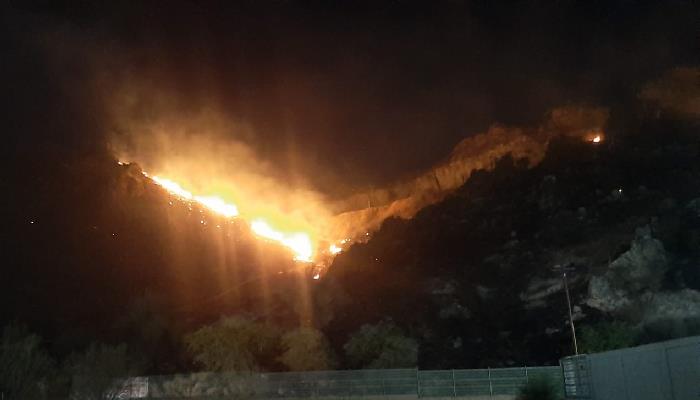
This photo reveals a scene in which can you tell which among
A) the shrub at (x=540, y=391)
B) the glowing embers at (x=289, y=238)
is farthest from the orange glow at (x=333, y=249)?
the shrub at (x=540, y=391)

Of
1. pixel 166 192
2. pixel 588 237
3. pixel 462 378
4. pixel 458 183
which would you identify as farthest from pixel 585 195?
pixel 166 192

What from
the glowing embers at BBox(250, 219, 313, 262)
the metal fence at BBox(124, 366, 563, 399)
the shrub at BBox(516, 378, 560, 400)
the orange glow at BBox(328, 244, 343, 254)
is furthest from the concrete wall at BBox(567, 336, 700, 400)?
the glowing embers at BBox(250, 219, 313, 262)

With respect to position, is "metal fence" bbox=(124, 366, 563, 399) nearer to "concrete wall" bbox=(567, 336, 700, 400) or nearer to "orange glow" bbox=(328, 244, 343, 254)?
"concrete wall" bbox=(567, 336, 700, 400)

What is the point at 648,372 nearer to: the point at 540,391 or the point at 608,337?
the point at 540,391

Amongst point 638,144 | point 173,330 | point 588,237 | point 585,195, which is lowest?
point 173,330

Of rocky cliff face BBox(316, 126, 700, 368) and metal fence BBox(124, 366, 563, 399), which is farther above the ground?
rocky cliff face BBox(316, 126, 700, 368)

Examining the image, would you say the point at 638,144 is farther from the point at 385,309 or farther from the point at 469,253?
the point at 385,309

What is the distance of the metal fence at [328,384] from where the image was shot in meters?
47.3

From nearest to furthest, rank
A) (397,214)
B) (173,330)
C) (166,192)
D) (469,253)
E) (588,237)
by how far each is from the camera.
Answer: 1. (173,330)
2. (588,237)
3. (469,253)
4. (166,192)
5. (397,214)

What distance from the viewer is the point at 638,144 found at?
337ft

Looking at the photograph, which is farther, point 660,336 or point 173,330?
point 173,330

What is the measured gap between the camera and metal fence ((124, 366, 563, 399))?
4734cm

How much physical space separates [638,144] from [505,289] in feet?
128

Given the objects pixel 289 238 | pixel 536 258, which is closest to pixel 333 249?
pixel 289 238
